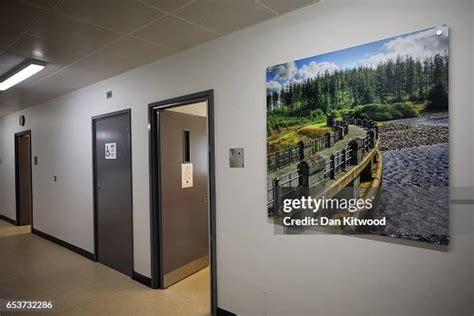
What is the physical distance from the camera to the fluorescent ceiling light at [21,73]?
292 centimetres

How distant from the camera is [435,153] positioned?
4.98 feet

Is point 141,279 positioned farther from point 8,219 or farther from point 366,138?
point 8,219

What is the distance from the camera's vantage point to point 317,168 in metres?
1.93

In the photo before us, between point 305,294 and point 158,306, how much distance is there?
1520 mm

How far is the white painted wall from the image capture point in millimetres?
1464

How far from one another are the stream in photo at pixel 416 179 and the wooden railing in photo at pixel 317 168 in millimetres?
101

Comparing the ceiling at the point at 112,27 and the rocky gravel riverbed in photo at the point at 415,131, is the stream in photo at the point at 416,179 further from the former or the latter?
the ceiling at the point at 112,27

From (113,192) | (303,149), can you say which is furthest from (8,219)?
(303,149)

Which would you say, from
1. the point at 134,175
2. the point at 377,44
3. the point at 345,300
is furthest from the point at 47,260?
the point at 377,44

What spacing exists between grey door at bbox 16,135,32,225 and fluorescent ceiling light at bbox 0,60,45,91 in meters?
3.00

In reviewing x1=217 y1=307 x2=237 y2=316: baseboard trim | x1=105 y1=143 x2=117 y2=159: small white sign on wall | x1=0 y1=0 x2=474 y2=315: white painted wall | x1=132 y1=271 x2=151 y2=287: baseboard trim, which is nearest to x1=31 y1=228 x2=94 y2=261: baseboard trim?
x1=132 y1=271 x2=151 y2=287: baseboard trim

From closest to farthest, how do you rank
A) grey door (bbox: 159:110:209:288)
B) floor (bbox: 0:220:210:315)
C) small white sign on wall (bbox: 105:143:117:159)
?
floor (bbox: 0:220:210:315), grey door (bbox: 159:110:209:288), small white sign on wall (bbox: 105:143:117:159)

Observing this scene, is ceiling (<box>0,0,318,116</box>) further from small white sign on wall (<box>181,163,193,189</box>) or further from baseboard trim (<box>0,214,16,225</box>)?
baseboard trim (<box>0,214,16,225</box>)

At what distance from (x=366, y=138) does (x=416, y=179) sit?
0.37m
